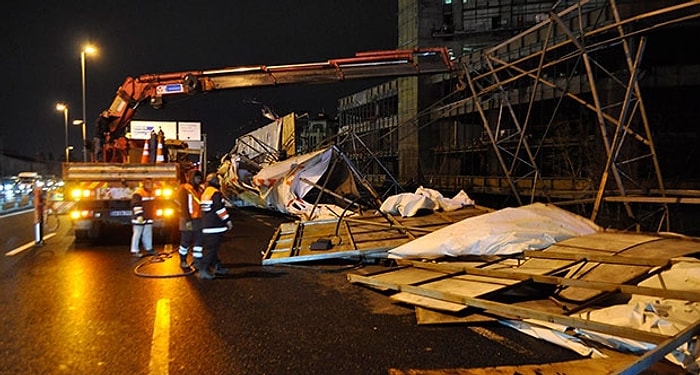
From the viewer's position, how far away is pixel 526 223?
7.22m

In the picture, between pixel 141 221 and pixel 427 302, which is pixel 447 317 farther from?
pixel 141 221

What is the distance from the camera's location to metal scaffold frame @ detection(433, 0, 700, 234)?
25.3 ft

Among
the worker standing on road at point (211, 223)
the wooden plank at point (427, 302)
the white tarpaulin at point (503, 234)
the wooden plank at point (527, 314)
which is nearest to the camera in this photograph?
the wooden plank at point (527, 314)

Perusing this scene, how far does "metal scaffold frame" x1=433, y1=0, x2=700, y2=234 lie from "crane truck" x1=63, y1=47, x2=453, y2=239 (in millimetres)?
1640

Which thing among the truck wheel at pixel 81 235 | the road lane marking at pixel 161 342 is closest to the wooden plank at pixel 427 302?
the road lane marking at pixel 161 342

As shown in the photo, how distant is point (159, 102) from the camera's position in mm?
12555

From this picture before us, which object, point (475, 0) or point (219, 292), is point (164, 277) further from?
point (475, 0)

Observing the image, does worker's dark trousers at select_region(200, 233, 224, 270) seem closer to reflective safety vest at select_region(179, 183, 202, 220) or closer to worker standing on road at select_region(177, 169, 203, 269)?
worker standing on road at select_region(177, 169, 203, 269)

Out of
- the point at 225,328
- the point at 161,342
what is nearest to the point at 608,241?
the point at 225,328

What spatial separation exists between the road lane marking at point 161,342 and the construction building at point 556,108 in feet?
21.7

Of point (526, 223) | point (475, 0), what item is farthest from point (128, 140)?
point (475, 0)

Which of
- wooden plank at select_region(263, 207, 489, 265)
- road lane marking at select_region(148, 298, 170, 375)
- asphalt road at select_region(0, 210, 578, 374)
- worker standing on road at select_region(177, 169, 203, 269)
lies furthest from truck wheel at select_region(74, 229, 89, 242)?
road lane marking at select_region(148, 298, 170, 375)

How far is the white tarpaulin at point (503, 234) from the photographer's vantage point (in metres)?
6.71

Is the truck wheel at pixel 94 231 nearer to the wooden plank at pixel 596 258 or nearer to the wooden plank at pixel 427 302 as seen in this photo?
the wooden plank at pixel 427 302
